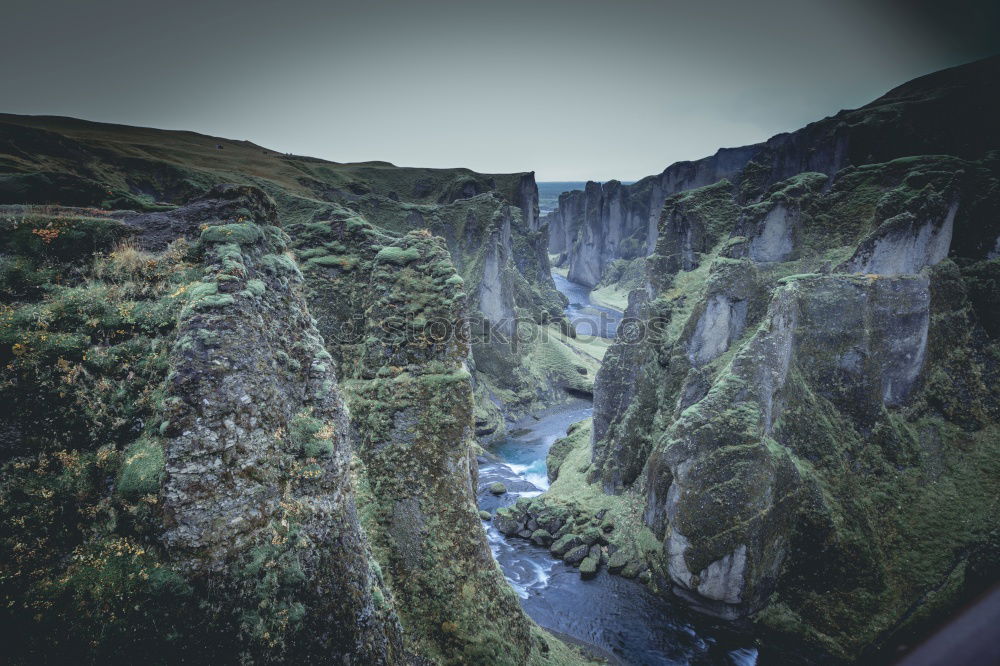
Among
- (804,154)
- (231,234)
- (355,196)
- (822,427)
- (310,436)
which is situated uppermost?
(804,154)

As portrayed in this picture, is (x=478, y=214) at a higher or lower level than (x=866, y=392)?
higher

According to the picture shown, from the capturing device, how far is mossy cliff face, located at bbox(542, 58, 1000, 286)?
45906mm

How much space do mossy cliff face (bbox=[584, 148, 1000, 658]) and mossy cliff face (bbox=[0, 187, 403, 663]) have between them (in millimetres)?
21702

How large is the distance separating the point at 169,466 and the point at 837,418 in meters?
34.7

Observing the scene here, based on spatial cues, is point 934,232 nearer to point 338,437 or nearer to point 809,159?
point 338,437

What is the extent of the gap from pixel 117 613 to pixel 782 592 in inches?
1239

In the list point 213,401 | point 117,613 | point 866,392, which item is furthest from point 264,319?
point 866,392

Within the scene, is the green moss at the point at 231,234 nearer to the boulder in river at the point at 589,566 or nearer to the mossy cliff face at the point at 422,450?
the mossy cliff face at the point at 422,450

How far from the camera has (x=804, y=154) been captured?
8575cm

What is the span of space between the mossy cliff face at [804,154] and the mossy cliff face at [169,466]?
51.1 m

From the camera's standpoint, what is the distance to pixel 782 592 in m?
26.5

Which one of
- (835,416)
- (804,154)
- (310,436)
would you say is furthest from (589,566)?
(804,154)

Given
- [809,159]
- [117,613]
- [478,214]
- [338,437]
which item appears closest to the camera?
[117,613]

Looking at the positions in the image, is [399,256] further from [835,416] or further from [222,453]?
[835,416]
